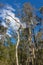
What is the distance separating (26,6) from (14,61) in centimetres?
762

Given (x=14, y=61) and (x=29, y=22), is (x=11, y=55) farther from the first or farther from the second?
(x=29, y=22)

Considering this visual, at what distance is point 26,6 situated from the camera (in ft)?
195

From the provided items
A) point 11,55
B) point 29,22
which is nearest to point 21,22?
point 29,22

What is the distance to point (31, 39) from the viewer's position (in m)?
60.2

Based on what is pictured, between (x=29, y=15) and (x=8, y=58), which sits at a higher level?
(x=29, y=15)

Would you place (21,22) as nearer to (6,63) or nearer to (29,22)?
(29,22)

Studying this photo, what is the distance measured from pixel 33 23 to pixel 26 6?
256 cm

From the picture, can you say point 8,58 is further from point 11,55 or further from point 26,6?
point 26,6

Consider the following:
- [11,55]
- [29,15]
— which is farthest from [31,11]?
[11,55]

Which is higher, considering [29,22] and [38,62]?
[29,22]

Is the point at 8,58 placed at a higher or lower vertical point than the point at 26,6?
lower

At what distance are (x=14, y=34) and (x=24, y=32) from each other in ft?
5.98

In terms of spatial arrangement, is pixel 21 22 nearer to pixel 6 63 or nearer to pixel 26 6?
pixel 26 6

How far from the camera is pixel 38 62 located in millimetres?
62219
